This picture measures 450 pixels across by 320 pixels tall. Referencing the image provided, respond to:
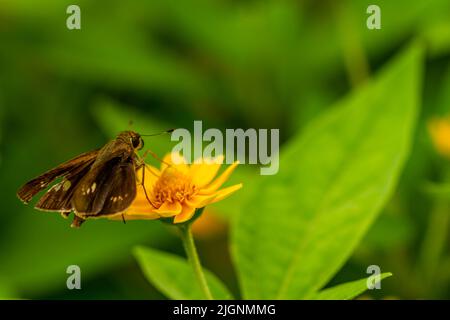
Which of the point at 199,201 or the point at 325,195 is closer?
the point at 199,201

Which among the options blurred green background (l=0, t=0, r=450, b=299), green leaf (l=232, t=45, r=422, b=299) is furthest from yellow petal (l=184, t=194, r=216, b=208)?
blurred green background (l=0, t=0, r=450, b=299)

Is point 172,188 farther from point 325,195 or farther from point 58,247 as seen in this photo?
point 58,247

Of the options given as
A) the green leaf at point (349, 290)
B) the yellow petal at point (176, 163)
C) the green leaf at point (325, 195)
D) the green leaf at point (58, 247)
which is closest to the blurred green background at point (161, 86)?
the green leaf at point (58, 247)

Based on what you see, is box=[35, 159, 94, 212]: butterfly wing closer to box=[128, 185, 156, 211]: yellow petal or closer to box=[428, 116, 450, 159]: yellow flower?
box=[128, 185, 156, 211]: yellow petal

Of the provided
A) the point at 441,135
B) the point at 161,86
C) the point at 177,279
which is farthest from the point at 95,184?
the point at 161,86

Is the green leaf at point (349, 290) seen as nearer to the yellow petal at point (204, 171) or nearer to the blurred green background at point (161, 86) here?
the yellow petal at point (204, 171)
